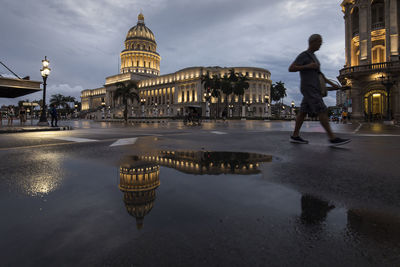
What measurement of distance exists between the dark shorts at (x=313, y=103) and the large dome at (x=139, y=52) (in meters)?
123

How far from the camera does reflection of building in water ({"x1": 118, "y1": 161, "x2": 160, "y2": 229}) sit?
1.77 metres

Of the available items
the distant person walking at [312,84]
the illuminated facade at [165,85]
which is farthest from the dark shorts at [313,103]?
the illuminated facade at [165,85]

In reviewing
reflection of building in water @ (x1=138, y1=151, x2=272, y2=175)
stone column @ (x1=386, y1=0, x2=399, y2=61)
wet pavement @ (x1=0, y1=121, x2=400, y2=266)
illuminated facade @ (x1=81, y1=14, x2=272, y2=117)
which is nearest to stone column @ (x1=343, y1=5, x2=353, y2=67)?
stone column @ (x1=386, y1=0, x2=399, y2=61)

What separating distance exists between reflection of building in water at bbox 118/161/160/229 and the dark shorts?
4.57 meters

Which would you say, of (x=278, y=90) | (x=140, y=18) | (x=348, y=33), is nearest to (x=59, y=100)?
(x=140, y=18)

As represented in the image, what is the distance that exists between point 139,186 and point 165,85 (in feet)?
363

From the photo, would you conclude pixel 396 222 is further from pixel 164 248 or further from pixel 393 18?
pixel 393 18

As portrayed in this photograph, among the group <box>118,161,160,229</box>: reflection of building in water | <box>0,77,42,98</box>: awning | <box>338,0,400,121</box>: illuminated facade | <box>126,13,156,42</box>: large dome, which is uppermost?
<box>126,13,156,42</box>: large dome

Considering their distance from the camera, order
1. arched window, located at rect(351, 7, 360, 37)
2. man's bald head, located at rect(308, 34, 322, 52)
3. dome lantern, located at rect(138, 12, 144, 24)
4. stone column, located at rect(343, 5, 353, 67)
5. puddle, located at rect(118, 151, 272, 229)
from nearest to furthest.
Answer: puddle, located at rect(118, 151, 272, 229), man's bald head, located at rect(308, 34, 322, 52), arched window, located at rect(351, 7, 360, 37), stone column, located at rect(343, 5, 353, 67), dome lantern, located at rect(138, 12, 144, 24)

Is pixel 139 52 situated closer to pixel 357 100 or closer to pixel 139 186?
pixel 357 100

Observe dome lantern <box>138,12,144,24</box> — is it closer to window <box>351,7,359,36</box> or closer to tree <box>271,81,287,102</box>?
tree <box>271,81,287,102</box>

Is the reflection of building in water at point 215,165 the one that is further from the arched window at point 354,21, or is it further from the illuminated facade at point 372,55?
the arched window at point 354,21

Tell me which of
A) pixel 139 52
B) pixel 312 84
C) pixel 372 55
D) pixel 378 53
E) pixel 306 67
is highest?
pixel 139 52

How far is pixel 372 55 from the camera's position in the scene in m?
33.8
